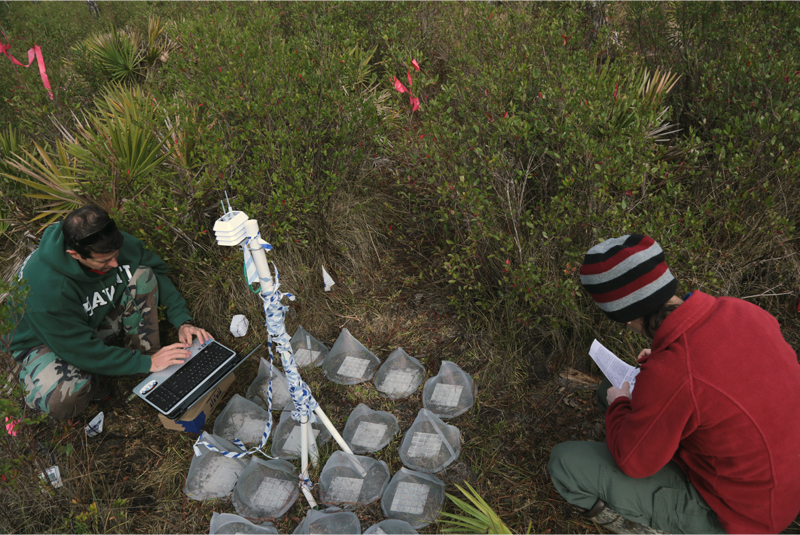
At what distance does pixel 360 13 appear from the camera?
559 cm

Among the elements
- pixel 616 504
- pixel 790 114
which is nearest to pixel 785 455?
pixel 616 504

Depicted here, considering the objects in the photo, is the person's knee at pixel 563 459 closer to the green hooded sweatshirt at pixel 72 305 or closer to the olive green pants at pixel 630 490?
the olive green pants at pixel 630 490

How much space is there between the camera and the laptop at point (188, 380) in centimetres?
234

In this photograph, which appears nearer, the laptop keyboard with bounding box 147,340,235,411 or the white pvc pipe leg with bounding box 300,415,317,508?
the white pvc pipe leg with bounding box 300,415,317,508

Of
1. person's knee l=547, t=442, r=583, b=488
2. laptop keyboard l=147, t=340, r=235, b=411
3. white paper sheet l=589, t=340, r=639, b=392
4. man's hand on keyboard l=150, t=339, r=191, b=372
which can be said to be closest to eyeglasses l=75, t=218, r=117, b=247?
man's hand on keyboard l=150, t=339, r=191, b=372

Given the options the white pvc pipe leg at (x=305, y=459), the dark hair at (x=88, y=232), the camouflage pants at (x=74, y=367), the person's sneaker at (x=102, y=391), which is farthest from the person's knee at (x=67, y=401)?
the white pvc pipe leg at (x=305, y=459)

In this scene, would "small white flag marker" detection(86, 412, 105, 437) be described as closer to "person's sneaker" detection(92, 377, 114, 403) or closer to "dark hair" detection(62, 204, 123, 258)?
"person's sneaker" detection(92, 377, 114, 403)

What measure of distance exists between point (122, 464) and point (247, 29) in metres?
3.13

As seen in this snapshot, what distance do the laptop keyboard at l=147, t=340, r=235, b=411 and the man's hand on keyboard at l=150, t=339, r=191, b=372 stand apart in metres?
0.05

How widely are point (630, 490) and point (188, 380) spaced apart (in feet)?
7.19

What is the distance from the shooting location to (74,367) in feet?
8.18

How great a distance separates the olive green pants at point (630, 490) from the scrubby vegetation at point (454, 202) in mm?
261

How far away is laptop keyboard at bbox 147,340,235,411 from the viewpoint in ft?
7.73

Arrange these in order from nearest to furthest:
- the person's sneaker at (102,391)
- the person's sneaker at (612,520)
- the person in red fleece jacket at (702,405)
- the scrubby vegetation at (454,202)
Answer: the person in red fleece jacket at (702,405), the person's sneaker at (612,520), the scrubby vegetation at (454,202), the person's sneaker at (102,391)
